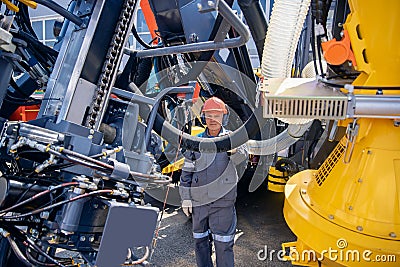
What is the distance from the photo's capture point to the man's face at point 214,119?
9.72ft

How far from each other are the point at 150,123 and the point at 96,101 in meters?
0.29

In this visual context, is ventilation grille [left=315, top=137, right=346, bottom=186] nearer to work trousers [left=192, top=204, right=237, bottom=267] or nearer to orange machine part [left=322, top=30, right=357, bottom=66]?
orange machine part [left=322, top=30, right=357, bottom=66]

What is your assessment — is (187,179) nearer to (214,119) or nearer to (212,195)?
(212,195)

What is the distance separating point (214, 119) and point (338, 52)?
1.45m

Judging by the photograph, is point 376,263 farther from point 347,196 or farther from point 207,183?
point 207,183

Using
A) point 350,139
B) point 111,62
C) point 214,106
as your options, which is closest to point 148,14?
point 214,106

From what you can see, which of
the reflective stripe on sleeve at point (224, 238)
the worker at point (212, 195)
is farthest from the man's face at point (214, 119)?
the reflective stripe on sleeve at point (224, 238)

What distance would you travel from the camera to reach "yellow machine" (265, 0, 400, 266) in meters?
1.57

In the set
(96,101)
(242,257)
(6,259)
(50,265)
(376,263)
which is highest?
(96,101)

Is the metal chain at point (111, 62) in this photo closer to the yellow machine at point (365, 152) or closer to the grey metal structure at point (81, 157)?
the grey metal structure at point (81, 157)

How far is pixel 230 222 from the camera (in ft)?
9.57

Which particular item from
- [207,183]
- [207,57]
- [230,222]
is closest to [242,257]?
[230,222]

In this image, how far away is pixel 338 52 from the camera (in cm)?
165
